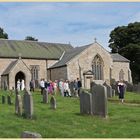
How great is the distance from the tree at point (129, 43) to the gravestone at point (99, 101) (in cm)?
5669

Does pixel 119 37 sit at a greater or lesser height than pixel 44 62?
greater

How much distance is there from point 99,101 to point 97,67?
3605cm

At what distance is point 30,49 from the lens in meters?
56.4

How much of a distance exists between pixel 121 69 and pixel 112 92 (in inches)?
995

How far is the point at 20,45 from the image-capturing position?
186 feet

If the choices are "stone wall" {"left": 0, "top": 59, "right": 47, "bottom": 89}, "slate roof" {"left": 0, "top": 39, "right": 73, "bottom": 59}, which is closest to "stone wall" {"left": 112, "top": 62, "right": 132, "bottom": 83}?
"slate roof" {"left": 0, "top": 39, "right": 73, "bottom": 59}

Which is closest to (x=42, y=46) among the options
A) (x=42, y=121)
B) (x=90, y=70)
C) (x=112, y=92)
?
(x=90, y=70)

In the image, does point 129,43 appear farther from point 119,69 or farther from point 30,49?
point 30,49

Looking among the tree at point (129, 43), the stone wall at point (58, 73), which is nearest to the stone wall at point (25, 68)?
the stone wall at point (58, 73)

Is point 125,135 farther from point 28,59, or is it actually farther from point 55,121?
point 28,59

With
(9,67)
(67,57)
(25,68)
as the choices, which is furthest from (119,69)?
(9,67)

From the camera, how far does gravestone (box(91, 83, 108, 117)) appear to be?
16688 mm

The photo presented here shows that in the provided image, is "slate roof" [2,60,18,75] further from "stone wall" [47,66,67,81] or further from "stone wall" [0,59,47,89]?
"stone wall" [47,66,67,81]

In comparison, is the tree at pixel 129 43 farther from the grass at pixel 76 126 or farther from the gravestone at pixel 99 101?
the grass at pixel 76 126
